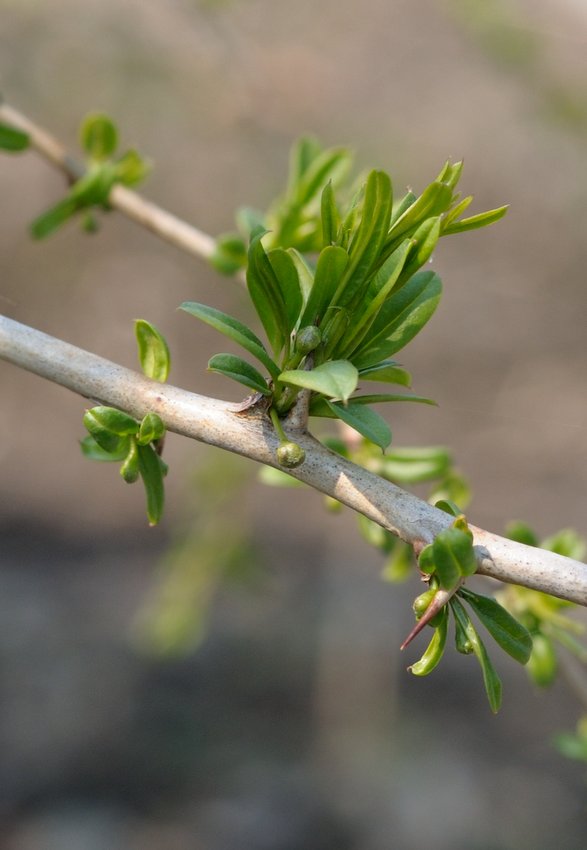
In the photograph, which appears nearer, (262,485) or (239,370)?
(239,370)

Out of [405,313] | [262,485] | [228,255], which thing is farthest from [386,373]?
[262,485]

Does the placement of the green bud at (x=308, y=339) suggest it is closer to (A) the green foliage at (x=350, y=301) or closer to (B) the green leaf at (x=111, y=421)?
(A) the green foliage at (x=350, y=301)

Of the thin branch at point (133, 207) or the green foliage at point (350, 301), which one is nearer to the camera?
the green foliage at point (350, 301)

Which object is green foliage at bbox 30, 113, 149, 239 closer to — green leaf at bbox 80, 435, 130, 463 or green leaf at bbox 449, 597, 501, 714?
green leaf at bbox 80, 435, 130, 463

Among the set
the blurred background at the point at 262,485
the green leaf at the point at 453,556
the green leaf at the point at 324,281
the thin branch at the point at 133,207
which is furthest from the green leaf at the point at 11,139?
the blurred background at the point at 262,485

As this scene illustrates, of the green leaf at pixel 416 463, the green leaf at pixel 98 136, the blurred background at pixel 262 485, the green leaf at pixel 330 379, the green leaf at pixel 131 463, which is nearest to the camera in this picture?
the green leaf at pixel 330 379

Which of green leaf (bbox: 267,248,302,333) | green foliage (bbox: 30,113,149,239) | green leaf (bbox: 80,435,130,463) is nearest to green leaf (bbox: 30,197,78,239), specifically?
green foliage (bbox: 30,113,149,239)

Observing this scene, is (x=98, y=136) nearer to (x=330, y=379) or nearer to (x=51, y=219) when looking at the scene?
(x=51, y=219)
